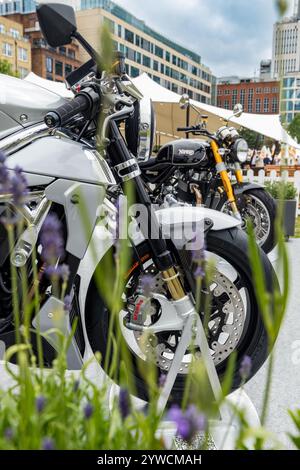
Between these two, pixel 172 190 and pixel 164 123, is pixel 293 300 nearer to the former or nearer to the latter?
pixel 172 190

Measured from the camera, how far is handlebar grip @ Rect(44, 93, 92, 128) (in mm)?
1549

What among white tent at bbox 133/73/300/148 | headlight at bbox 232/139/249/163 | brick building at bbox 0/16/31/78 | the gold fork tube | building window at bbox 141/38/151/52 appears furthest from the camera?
building window at bbox 141/38/151/52

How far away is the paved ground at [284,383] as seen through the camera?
6.42ft

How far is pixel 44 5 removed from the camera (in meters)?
1.53

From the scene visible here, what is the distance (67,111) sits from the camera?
1.58 meters

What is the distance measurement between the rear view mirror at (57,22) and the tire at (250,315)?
31.9 inches

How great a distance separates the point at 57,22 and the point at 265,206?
410 cm

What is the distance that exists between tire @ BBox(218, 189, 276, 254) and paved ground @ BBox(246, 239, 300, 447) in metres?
1.91

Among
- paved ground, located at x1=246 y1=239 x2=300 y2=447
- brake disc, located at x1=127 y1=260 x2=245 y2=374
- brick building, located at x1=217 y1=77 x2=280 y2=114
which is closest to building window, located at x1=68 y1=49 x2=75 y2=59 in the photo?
brick building, located at x1=217 y1=77 x2=280 y2=114

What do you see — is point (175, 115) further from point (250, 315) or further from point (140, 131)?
point (250, 315)

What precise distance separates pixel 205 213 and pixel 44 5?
37.8 inches

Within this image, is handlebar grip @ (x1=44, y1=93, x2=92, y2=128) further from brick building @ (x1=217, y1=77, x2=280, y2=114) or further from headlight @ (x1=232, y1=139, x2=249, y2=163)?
brick building @ (x1=217, y1=77, x2=280, y2=114)

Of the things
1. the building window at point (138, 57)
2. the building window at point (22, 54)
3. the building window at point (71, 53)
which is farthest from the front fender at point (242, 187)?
the building window at point (138, 57)

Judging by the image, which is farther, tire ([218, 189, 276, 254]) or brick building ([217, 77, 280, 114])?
brick building ([217, 77, 280, 114])
